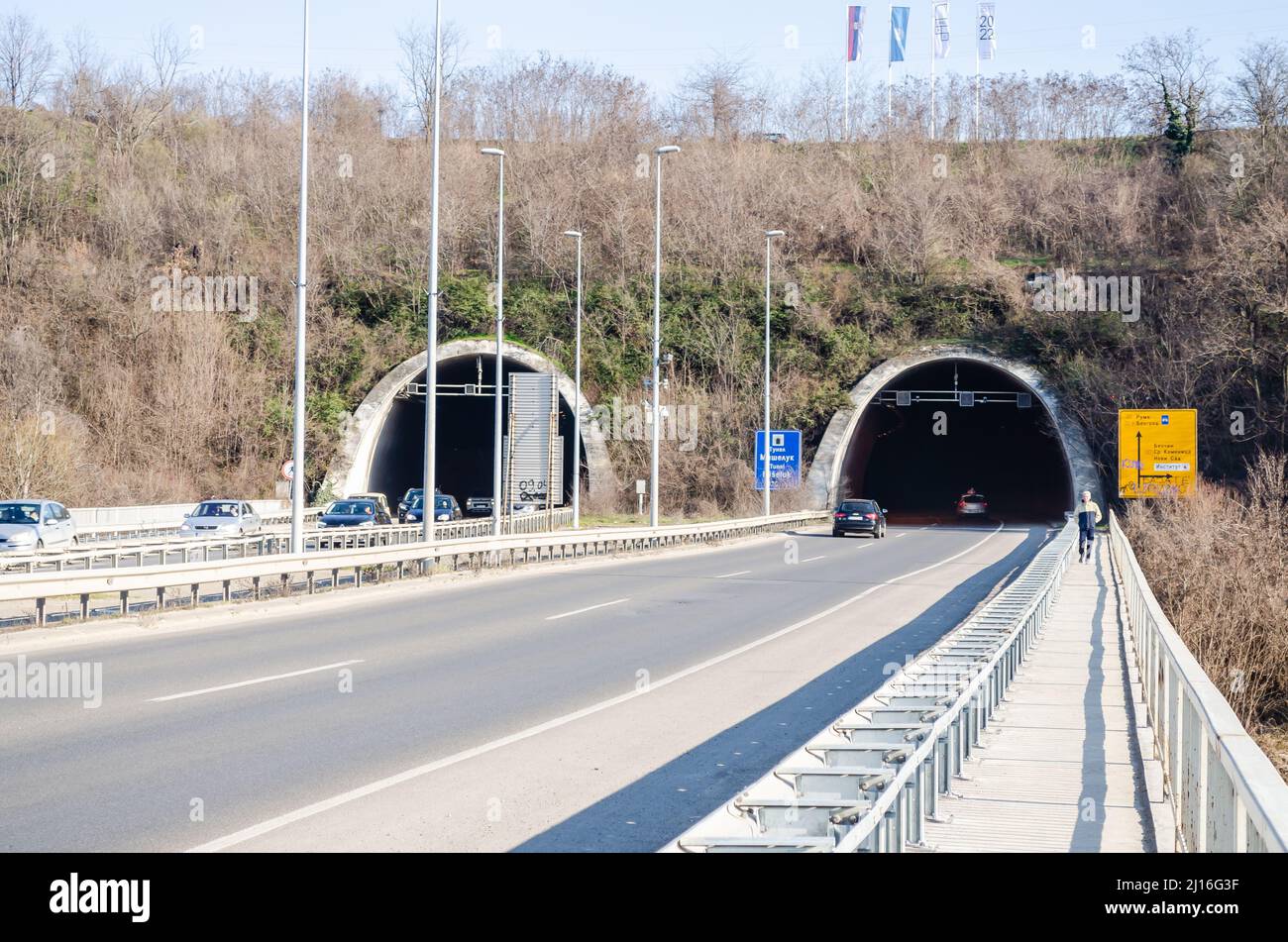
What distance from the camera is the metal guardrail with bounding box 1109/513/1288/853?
14.7ft

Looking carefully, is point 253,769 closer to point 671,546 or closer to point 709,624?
point 709,624

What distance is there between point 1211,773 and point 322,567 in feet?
58.6

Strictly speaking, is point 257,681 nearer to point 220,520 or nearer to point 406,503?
point 220,520

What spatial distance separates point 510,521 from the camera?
3906cm

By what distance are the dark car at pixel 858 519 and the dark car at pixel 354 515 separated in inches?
640

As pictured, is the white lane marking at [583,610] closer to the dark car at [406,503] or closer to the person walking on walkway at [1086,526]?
the person walking on walkway at [1086,526]

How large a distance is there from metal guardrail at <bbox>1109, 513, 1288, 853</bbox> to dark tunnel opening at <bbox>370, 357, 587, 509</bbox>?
50.0 metres

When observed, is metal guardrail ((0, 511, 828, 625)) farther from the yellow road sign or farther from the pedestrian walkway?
the yellow road sign

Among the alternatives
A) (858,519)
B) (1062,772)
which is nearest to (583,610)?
(1062,772)

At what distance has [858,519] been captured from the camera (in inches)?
1795

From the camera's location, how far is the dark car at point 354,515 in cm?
3966
